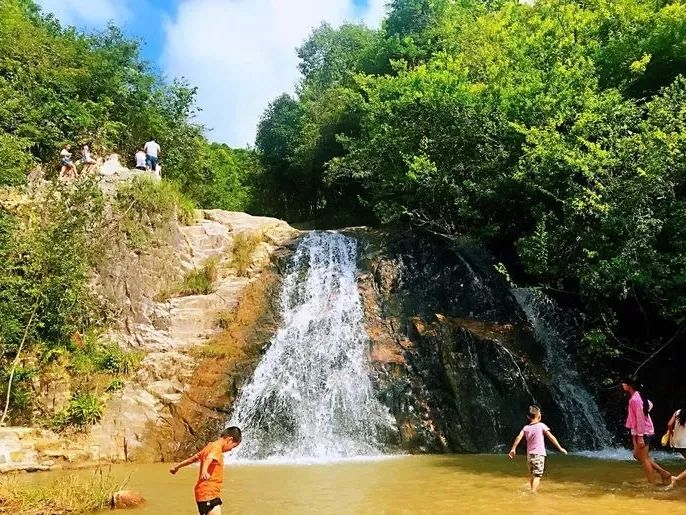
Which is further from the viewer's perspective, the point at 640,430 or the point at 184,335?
the point at 184,335

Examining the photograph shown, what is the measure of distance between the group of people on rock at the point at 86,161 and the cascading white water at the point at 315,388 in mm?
7750

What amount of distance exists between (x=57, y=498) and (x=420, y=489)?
5.13m

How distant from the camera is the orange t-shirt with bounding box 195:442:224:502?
20.1 feet

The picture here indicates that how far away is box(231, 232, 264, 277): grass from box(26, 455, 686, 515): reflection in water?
8.42 meters

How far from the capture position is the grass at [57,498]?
7.93m

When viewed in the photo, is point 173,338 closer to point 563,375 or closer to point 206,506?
point 563,375

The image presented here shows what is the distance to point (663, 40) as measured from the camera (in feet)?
63.8

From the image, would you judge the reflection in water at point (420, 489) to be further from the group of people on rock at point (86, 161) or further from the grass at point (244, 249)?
the group of people on rock at point (86, 161)

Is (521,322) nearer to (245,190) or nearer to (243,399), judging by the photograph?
(243,399)

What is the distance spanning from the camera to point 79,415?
47.7 feet

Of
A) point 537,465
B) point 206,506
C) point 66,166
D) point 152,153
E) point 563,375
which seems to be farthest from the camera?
point 152,153

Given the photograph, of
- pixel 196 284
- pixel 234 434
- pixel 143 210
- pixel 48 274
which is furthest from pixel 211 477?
pixel 143 210

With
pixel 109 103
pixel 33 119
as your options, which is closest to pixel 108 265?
pixel 33 119

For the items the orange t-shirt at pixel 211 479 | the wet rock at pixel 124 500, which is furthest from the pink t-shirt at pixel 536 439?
the wet rock at pixel 124 500
